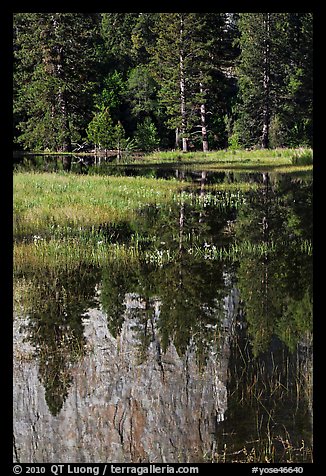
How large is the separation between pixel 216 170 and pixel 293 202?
549 inches

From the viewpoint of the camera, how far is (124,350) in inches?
308

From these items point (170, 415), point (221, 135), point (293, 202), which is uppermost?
point (221, 135)

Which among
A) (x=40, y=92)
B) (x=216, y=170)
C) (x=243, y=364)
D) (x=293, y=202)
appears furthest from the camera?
(x=40, y=92)

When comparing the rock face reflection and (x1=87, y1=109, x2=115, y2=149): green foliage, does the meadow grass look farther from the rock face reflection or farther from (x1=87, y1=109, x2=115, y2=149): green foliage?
(x1=87, y1=109, x2=115, y2=149): green foliage

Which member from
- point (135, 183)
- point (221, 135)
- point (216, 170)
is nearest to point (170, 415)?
point (135, 183)

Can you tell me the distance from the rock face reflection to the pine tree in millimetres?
40319

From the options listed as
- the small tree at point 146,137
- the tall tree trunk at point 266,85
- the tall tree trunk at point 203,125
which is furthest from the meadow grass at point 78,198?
the tall tree trunk at point 203,125

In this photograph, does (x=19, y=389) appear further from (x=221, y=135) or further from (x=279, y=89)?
(x=221, y=135)

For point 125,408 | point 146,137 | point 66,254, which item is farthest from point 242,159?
point 125,408

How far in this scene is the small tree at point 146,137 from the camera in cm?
5091

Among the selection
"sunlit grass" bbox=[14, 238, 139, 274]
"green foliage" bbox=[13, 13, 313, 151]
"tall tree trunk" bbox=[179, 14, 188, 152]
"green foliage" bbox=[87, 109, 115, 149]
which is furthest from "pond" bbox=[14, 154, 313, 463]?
"tall tree trunk" bbox=[179, 14, 188, 152]

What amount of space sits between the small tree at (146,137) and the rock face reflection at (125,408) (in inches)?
1729

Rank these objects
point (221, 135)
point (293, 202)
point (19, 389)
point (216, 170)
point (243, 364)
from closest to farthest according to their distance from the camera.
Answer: point (19, 389)
point (243, 364)
point (293, 202)
point (216, 170)
point (221, 135)

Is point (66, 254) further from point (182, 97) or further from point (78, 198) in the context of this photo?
point (182, 97)
